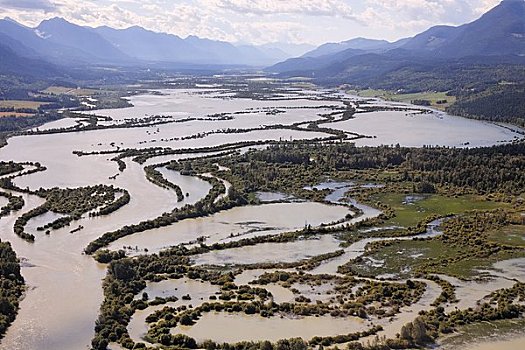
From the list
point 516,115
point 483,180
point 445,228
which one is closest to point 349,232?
point 445,228

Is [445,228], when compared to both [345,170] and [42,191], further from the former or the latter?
[42,191]

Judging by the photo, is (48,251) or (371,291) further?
(48,251)

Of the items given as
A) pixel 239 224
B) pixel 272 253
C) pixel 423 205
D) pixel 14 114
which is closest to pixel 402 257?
pixel 272 253

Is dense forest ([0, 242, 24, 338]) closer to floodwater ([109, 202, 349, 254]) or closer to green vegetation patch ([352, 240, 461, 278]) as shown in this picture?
floodwater ([109, 202, 349, 254])

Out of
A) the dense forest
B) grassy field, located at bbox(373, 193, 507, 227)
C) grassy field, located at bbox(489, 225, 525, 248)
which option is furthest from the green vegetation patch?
the dense forest

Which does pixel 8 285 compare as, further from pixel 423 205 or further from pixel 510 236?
pixel 423 205

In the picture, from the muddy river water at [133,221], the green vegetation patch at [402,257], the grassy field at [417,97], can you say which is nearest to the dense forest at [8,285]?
the muddy river water at [133,221]

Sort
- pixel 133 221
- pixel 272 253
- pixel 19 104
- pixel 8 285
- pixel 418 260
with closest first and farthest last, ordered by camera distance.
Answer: pixel 8 285 → pixel 418 260 → pixel 272 253 → pixel 133 221 → pixel 19 104

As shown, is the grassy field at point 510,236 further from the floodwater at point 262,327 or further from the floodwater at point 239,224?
the floodwater at point 262,327
